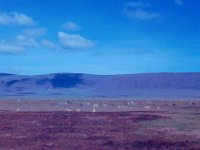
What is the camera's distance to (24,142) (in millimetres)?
25125

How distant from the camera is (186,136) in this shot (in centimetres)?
2820

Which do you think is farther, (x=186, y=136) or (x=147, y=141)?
(x=186, y=136)

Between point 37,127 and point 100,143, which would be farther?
point 37,127

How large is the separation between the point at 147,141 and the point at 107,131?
18.4 feet

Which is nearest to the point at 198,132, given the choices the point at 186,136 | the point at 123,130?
the point at 186,136

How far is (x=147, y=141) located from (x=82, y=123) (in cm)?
1166

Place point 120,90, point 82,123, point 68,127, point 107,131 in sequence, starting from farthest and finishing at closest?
point 120,90 < point 82,123 < point 68,127 < point 107,131

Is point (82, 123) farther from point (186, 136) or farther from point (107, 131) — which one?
point (186, 136)

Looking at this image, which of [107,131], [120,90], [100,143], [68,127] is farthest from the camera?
[120,90]

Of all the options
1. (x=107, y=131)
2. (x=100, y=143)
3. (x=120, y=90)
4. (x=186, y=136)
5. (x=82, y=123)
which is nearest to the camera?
(x=100, y=143)

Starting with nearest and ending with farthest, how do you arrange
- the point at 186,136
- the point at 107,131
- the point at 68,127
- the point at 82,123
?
the point at 186,136
the point at 107,131
the point at 68,127
the point at 82,123

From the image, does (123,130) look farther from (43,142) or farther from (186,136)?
(43,142)

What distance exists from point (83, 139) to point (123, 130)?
564 centimetres

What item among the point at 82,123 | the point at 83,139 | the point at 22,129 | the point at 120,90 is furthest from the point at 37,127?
the point at 120,90
